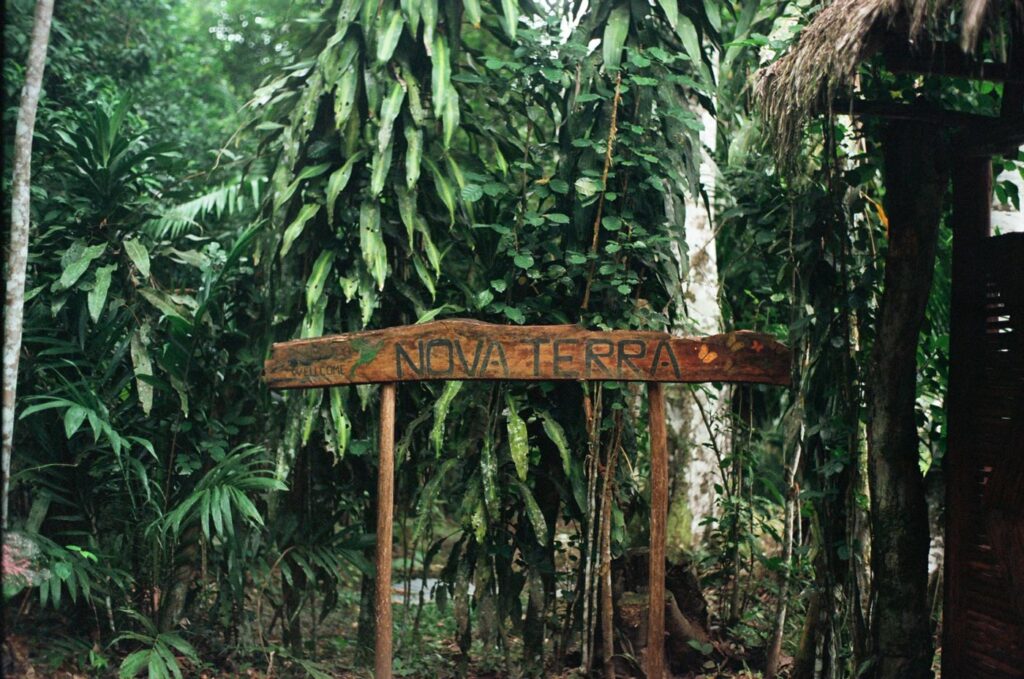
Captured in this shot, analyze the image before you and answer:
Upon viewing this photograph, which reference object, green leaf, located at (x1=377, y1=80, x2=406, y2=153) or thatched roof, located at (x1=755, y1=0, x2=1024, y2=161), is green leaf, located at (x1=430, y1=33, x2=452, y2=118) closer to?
green leaf, located at (x1=377, y1=80, x2=406, y2=153)

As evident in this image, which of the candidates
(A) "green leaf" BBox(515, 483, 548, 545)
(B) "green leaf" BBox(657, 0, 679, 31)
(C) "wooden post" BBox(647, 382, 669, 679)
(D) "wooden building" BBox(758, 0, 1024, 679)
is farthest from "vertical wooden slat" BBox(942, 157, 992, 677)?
(A) "green leaf" BBox(515, 483, 548, 545)

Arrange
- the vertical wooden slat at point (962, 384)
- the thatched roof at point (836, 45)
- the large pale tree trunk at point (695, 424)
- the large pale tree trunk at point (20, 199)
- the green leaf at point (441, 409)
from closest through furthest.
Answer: the thatched roof at point (836, 45) < the vertical wooden slat at point (962, 384) < the large pale tree trunk at point (20, 199) < the green leaf at point (441, 409) < the large pale tree trunk at point (695, 424)

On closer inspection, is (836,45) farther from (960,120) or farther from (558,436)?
(558,436)

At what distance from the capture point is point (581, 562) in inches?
163

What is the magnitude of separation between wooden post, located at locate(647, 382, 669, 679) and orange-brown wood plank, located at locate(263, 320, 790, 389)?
15 cm

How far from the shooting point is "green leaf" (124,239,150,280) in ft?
14.4

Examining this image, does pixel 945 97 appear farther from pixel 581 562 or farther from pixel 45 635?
pixel 45 635

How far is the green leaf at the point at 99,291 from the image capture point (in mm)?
4180

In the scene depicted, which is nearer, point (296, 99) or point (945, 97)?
point (945, 97)

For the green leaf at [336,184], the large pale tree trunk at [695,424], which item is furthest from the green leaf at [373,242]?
the large pale tree trunk at [695,424]

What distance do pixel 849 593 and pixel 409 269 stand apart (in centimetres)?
234

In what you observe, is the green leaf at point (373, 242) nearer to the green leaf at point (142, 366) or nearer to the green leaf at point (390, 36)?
the green leaf at point (390, 36)

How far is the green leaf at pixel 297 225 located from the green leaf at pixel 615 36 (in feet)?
4.64

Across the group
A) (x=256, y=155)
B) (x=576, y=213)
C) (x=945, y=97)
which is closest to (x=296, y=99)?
(x=256, y=155)
